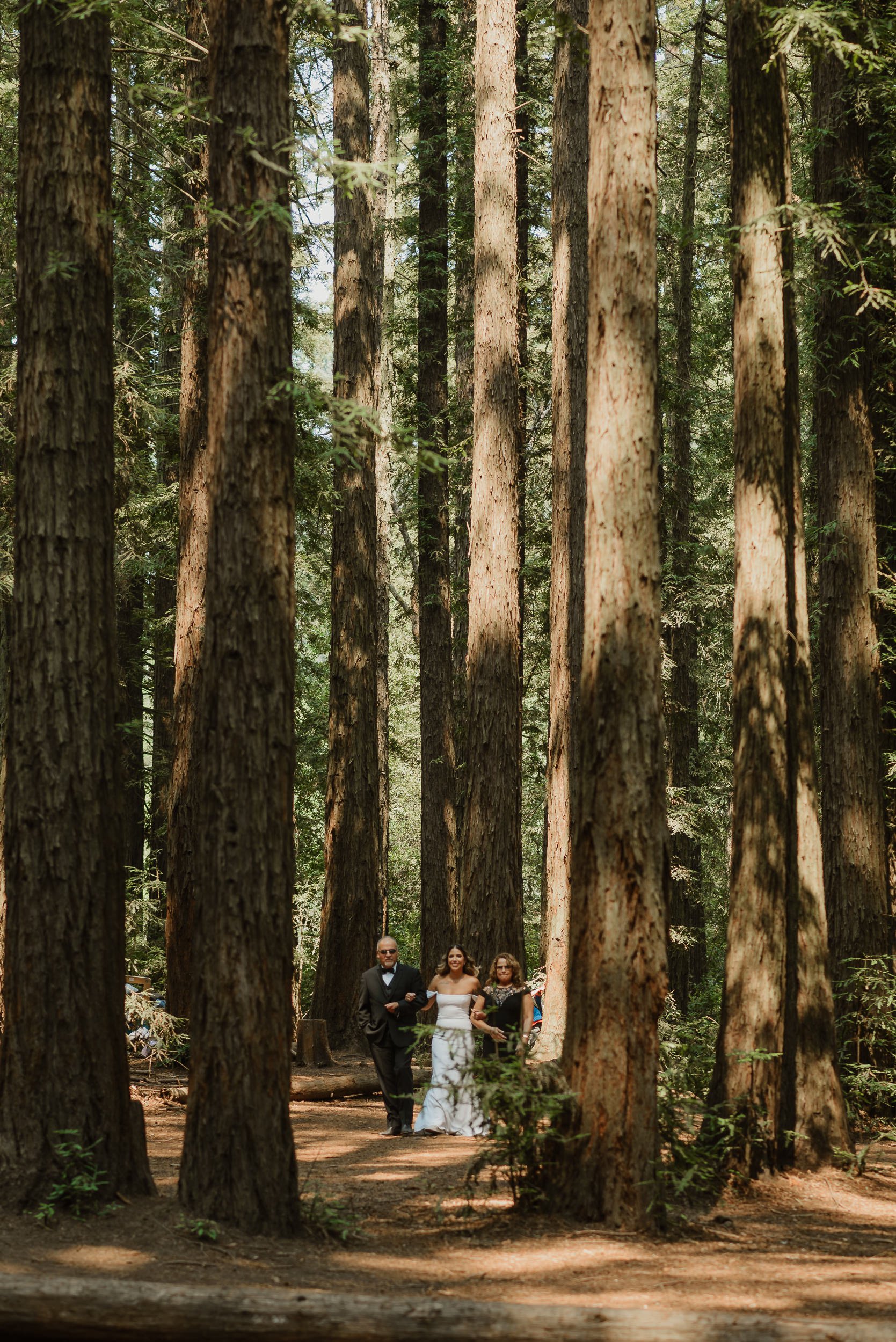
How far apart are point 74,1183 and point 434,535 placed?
15.3 meters

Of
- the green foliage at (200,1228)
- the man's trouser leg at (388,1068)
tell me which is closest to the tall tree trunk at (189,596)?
the man's trouser leg at (388,1068)

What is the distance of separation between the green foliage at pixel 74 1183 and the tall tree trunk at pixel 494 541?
6.80m

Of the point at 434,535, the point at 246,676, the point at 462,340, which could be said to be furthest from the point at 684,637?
the point at 246,676

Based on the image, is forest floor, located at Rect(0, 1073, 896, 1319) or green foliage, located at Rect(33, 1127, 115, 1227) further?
green foliage, located at Rect(33, 1127, 115, 1227)

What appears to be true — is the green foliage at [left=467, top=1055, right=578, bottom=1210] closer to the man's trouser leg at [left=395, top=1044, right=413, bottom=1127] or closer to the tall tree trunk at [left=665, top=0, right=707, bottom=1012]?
the man's trouser leg at [left=395, top=1044, right=413, bottom=1127]

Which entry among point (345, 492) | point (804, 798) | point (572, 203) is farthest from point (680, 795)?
point (804, 798)

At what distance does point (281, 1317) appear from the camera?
210 inches

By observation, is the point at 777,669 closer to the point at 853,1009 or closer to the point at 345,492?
the point at 853,1009

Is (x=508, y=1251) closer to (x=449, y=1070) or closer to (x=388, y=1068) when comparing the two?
(x=449, y=1070)

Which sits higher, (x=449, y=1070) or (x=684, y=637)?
(x=684, y=637)

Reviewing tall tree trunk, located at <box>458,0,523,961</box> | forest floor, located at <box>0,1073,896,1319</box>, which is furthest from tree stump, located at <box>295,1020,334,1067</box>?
forest floor, located at <box>0,1073,896,1319</box>

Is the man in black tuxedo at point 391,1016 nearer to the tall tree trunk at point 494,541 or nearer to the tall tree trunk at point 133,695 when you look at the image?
the tall tree trunk at point 494,541

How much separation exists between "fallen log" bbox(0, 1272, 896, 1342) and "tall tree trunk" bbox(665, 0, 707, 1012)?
53.8 ft

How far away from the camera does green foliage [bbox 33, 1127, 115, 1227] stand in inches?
277
